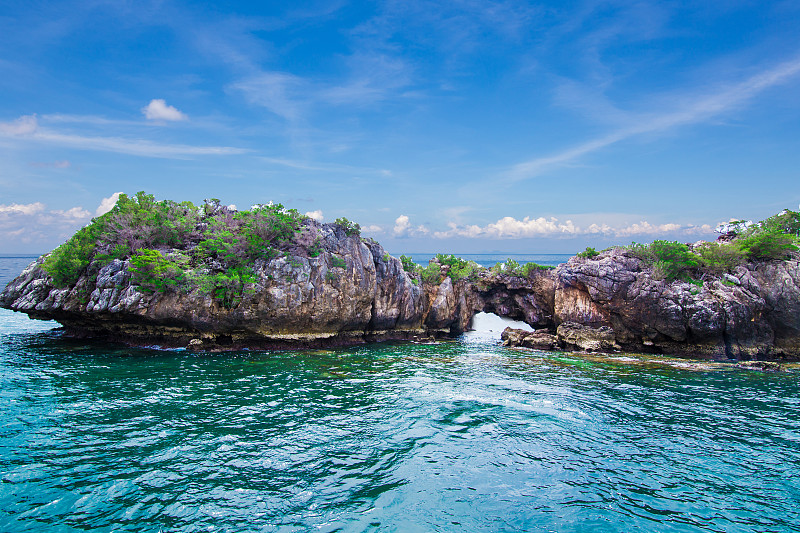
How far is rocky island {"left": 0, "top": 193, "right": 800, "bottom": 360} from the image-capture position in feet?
102

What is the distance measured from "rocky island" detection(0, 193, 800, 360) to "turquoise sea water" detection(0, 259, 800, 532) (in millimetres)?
6919

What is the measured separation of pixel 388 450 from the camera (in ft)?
46.4

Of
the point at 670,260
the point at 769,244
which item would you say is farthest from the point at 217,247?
the point at 769,244

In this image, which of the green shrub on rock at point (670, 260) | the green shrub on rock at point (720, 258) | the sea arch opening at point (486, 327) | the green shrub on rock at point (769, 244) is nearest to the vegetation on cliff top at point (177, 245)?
the sea arch opening at point (486, 327)

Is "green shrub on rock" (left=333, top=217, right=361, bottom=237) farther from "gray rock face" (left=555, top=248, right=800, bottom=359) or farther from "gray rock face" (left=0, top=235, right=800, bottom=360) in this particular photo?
"gray rock face" (left=555, top=248, right=800, bottom=359)

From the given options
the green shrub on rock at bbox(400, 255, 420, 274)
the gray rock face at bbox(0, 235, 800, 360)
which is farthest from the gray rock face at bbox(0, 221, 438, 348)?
the green shrub on rock at bbox(400, 255, 420, 274)

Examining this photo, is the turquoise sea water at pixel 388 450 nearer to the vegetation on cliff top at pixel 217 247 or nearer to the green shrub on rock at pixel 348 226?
the vegetation on cliff top at pixel 217 247

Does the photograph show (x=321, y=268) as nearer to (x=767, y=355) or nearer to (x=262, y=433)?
(x=262, y=433)

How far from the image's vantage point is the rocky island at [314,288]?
31.2m

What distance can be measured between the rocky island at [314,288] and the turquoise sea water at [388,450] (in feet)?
22.7

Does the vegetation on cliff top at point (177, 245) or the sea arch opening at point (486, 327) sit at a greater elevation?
the vegetation on cliff top at point (177, 245)

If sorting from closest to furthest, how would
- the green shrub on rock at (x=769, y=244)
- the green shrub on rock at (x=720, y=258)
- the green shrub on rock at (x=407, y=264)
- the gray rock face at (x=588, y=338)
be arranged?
the green shrub on rock at (x=769, y=244)
the green shrub on rock at (x=720, y=258)
the gray rock face at (x=588, y=338)
the green shrub on rock at (x=407, y=264)

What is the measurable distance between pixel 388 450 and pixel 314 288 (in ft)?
68.6

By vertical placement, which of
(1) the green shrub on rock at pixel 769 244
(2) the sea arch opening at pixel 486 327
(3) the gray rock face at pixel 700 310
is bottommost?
(2) the sea arch opening at pixel 486 327
